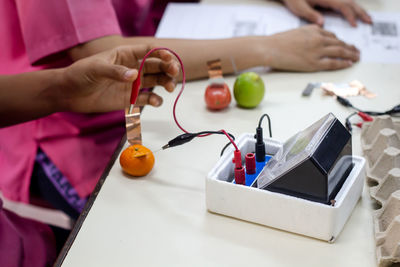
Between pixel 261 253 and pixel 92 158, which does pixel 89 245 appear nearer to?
pixel 261 253

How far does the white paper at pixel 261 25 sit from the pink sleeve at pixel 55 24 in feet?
0.88

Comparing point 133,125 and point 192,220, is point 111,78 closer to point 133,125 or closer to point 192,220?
point 133,125

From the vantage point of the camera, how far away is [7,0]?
3.19 ft

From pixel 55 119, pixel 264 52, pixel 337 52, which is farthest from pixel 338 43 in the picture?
pixel 55 119

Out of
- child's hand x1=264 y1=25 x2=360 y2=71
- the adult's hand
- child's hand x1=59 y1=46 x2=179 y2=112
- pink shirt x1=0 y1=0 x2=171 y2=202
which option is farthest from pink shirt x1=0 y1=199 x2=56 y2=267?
the adult's hand

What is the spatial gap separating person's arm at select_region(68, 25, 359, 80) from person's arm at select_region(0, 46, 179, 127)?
0.29 feet

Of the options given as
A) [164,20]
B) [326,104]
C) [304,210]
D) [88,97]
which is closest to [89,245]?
[304,210]

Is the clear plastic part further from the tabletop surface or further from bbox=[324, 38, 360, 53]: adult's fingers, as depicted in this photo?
bbox=[324, 38, 360, 53]: adult's fingers

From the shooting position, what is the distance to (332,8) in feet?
4.39

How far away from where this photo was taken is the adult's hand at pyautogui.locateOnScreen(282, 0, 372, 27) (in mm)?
1270

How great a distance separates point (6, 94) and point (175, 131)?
1.08ft

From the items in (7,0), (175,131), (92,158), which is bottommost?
(92,158)

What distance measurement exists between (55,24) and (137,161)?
0.38 metres

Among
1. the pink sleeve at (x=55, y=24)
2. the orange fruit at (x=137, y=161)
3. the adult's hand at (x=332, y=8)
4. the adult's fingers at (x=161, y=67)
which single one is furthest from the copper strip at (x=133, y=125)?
the adult's hand at (x=332, y=8)
